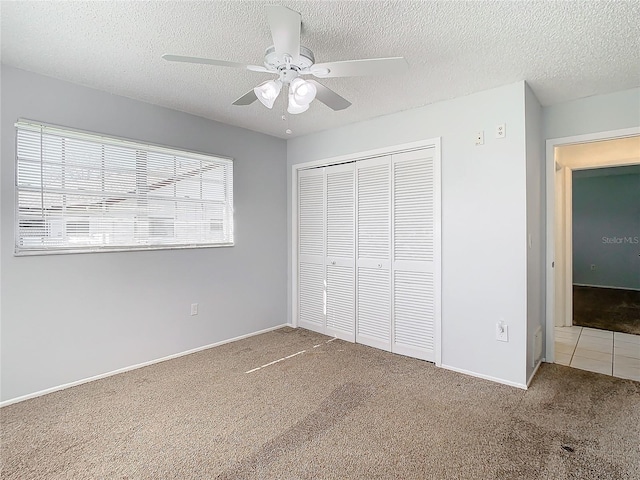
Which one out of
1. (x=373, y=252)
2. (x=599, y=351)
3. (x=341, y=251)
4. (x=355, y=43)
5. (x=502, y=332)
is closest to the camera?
(x=355, y=43)

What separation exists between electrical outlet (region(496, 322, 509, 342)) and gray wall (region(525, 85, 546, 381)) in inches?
6.7

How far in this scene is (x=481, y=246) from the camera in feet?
9.23

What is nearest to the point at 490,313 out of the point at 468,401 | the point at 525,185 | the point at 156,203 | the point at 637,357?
the point at 468,401

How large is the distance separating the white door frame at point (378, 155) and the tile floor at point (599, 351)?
4.44 ft

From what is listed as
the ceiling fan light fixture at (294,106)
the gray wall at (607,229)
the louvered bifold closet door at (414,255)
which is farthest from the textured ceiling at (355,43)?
the gray wall at (607,229)

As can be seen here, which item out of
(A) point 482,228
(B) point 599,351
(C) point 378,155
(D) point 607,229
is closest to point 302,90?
(C) point 378,155

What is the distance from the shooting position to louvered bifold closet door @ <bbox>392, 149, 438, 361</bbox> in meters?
3.12

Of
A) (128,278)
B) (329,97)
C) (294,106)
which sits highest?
(329,97)

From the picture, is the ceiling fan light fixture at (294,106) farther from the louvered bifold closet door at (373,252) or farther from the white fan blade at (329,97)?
the louvered bifold closet door at (373,252)

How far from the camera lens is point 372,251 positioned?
11.6 feet

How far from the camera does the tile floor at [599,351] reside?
3.01 metres

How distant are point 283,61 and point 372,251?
2.18 m

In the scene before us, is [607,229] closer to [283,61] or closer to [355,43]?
[355,43]

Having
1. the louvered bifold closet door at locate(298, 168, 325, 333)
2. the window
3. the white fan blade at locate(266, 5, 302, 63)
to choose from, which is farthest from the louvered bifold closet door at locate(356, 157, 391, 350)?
the white fan blade at locate(266, 5, 302, 63)
